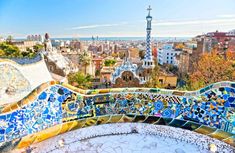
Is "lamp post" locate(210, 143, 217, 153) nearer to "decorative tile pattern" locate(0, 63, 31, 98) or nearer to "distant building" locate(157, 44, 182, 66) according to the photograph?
"decorative tile pattern" locate(0, 63, 31, 98)

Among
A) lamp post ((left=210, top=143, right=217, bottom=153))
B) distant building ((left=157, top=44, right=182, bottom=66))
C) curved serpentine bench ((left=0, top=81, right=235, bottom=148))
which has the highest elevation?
curved serpentine bench ((left=0, top=81, right=235, bottom=148))

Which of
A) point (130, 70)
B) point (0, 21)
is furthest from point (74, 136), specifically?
point (0, 21)

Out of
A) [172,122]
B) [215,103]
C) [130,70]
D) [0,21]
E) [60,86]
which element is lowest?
[130,70]

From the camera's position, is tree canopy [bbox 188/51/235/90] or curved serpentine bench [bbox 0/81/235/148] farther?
tree canopy [bbox 188/51/235/90]

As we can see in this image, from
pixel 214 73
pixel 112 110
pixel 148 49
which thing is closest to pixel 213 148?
pixel 112 110

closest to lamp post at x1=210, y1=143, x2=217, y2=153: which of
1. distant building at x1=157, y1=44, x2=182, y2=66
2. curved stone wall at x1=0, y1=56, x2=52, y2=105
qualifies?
curved stone wall at x1=0, y1=56, x2=52, y2=105

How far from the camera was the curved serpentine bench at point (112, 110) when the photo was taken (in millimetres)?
2100

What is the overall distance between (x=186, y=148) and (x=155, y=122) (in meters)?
0.53

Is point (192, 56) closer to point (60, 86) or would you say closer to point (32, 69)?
point (32, 69)

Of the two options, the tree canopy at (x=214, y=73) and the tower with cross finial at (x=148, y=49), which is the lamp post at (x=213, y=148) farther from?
the tower with cross finial at (x=148, y=49)

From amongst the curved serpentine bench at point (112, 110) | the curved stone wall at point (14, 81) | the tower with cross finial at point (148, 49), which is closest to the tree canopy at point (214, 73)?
the tower with cross finial at point (148, 49)

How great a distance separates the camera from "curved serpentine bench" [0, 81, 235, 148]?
2100 millimetres

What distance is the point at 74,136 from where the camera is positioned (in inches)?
89.1

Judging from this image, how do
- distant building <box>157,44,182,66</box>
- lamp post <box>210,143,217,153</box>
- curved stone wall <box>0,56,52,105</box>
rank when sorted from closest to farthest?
lamp post <box>210,143,217,153</box> → curved stone wall <box>0,56,52,105</box> → distant building <box>157,44,182,66</box>
